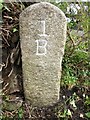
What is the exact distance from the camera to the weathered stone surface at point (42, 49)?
81.3 inches

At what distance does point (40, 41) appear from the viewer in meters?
2.12

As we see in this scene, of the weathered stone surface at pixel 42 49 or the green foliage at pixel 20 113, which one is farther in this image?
the green foliage at pixel 20 113

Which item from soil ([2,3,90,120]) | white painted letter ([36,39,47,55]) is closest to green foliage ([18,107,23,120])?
soil ([2,3,90,120])

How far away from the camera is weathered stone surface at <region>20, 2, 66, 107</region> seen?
81.3 inches

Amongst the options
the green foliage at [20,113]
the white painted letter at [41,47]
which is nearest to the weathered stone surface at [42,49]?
the white painted letter at [41,47]

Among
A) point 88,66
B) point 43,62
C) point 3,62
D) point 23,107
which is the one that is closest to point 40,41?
point 43,62

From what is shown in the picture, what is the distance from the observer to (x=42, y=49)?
84.1 inches

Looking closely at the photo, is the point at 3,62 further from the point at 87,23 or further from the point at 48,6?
the point at 87,23

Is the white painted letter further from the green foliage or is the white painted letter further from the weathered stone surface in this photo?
the green foliage

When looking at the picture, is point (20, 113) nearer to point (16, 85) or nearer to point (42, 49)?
point (16, 85)

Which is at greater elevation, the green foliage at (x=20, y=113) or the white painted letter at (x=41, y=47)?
the white painted letter at (x=41, y=47)

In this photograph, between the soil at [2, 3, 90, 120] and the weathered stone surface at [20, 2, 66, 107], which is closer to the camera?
the weathered stone surface at [20, 2, 66, 107]

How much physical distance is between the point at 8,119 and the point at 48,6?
838 millimetres

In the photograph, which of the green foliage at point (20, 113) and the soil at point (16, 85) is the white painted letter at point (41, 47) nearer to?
the soil at point (16, 85)
